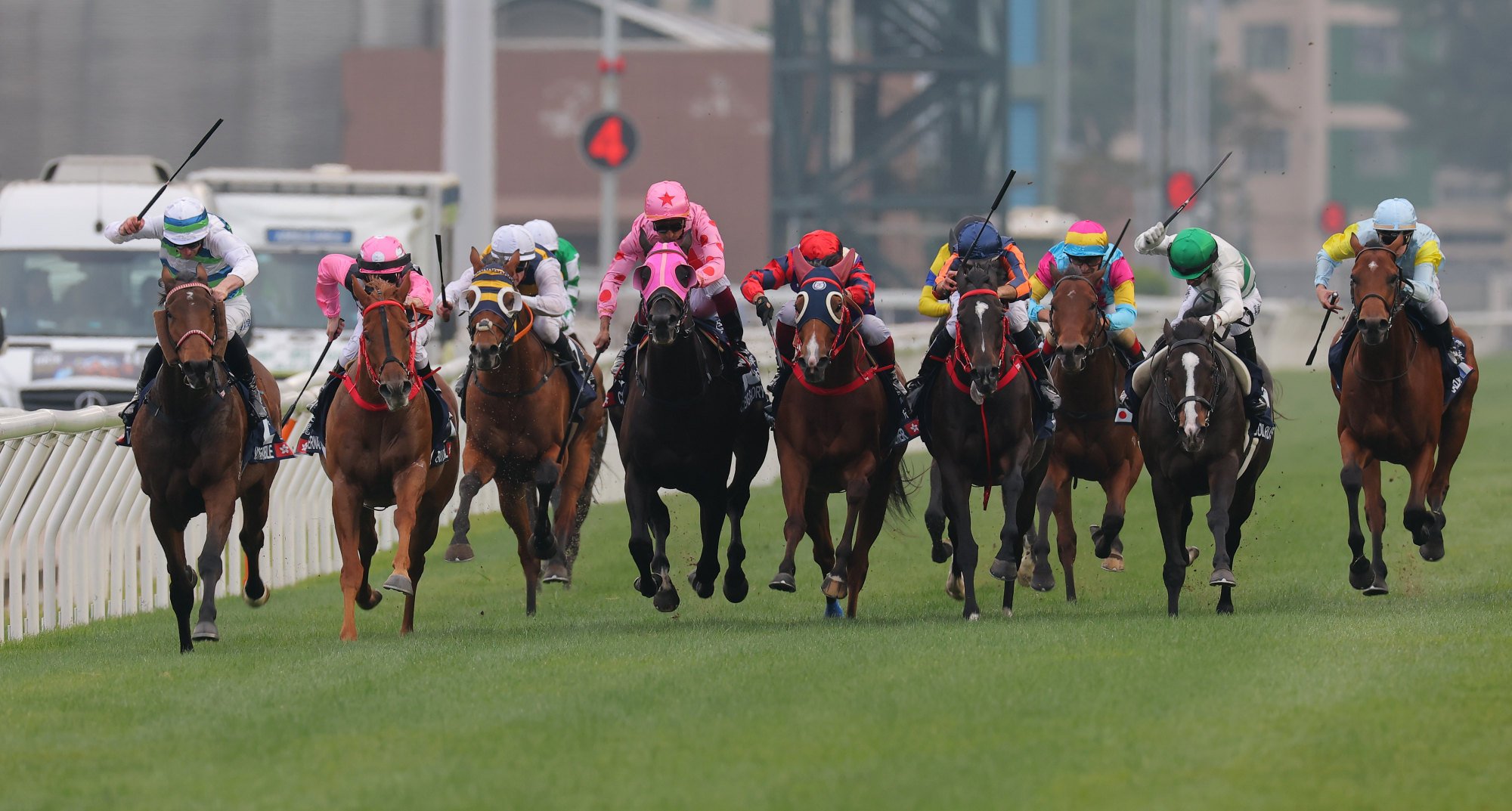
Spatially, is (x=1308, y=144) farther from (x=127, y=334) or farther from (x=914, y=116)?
(x=127, y=334)

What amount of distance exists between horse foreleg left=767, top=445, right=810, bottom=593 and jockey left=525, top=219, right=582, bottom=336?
1958 mm

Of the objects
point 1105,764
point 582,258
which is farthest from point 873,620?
point 582,258

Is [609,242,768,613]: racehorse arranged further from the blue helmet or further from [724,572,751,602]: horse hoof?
the blue helmet

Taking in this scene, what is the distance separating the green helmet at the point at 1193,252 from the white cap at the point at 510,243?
328 cm

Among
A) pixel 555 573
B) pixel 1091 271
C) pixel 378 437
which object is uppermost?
pixel 1091 271

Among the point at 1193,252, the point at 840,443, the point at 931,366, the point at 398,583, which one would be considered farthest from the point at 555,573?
the point at 1193,252

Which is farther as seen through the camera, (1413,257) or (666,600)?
(1413,257)

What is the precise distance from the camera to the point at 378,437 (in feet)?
38.0

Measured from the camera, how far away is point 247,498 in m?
12.6

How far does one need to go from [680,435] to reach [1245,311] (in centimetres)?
290

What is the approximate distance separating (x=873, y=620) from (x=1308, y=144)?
8222cm

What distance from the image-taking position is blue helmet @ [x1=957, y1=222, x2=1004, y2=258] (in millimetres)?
11453

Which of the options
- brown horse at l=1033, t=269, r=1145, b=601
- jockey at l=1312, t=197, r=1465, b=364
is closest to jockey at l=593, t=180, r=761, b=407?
brown horse at l=1033, t=269, r=1145, b=601

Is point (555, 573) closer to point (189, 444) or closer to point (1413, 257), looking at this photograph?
point (189, 444)
